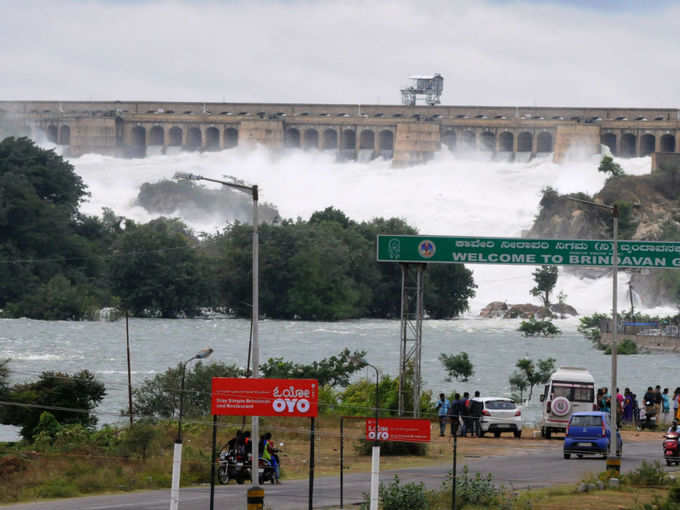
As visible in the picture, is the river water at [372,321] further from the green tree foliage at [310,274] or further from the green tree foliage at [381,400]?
the green tree foliage at [381,400]

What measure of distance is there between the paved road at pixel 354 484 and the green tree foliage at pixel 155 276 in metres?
67.8

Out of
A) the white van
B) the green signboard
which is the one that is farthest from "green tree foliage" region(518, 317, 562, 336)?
the green signboard

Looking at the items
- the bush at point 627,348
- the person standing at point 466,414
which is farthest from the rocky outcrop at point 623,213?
the person standing at point 466,414

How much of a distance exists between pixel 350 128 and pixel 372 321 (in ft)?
A: 221

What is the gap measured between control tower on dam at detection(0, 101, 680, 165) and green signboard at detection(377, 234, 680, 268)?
13285 centimetres

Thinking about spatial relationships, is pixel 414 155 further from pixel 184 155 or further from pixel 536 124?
pixel 184 155

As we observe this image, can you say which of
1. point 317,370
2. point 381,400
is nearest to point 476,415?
point 381,400

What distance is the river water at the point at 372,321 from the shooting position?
69938 mm

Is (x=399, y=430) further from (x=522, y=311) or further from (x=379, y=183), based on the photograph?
(x=379, y=183)

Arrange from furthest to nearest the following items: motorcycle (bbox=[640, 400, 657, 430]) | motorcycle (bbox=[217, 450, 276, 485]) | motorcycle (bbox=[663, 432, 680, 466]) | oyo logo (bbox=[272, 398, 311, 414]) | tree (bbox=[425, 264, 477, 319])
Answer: tree (bbox=[425, 264, 477, 319])
motorcycle (bbox=[640, 400, 657, 430])
motorcycle (bbox=[663, 432, 680, 466])
motorcycle (bbox=[217, 450, 276, 485])
oyo logo (bbox=[272, 398, 311, 414])

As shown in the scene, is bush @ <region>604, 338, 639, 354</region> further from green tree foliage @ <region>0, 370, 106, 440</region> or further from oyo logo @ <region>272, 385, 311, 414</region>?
oyo logo @ <region>272, 385, 311, 414</region>

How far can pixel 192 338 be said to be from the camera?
8450cm

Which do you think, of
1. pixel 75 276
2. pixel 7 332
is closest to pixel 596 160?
pixel 75 276

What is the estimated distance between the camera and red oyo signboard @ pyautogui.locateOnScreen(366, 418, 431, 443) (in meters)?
22.9
